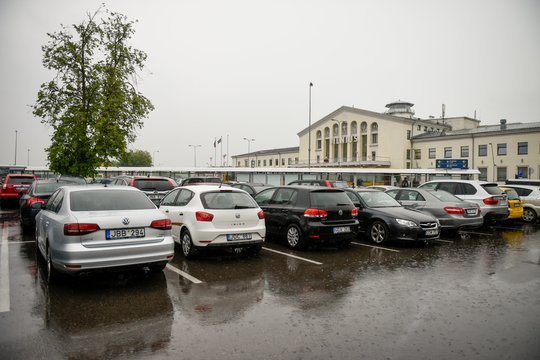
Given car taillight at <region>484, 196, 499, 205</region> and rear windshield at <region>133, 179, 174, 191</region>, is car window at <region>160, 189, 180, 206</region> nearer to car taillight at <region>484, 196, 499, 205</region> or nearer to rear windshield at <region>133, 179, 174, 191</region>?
rear windshield at <region>133, 179, 174, 191</region>

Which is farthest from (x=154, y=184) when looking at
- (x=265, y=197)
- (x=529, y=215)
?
(x=529, y=215)

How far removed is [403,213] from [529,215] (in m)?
9.54

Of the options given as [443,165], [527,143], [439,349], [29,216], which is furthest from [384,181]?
[439,349]

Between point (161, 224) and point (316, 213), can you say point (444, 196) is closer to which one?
point (316, 213)

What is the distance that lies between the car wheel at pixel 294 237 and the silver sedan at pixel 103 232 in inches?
136

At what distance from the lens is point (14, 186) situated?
17.3 metres

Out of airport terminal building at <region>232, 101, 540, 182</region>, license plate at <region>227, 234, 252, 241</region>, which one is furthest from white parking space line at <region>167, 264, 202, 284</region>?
airport terminal building at <region>232, 101, 540, 182</region>

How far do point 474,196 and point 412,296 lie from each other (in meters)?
8.86

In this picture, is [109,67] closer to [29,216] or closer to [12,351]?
[29,216]

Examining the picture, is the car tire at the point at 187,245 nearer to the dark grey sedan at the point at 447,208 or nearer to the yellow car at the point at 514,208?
the dark grey sedan at the point at 447,208

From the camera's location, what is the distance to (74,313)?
178 inches

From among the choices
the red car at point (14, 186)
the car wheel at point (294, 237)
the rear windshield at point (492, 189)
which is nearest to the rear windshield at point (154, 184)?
the car wheel at point (294, 237)

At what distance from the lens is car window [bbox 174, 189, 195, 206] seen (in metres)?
7.86

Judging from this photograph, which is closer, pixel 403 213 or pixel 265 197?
pixel 403 213
